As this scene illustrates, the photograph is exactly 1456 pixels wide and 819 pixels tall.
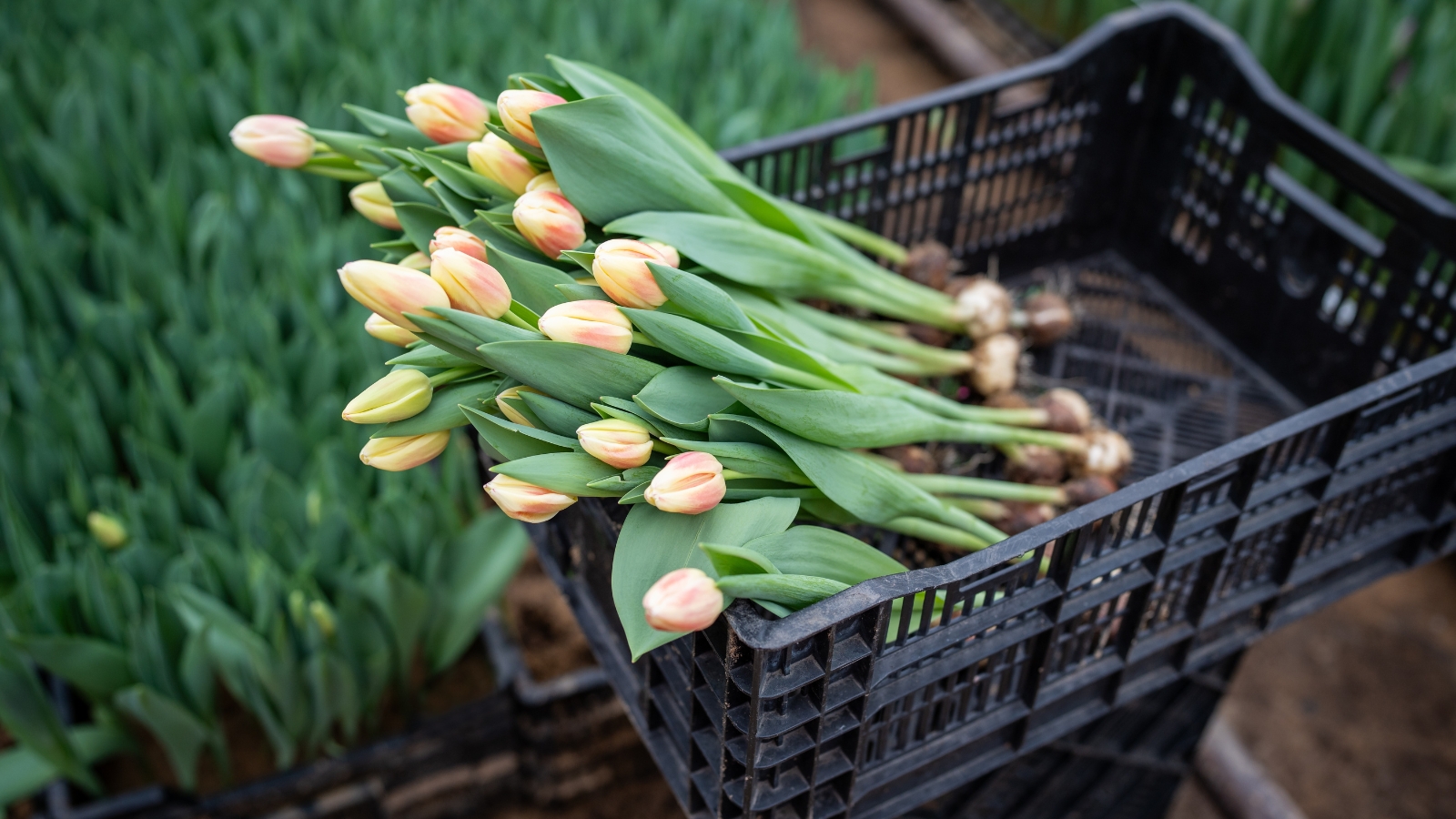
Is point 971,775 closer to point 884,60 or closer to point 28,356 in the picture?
point 28,356

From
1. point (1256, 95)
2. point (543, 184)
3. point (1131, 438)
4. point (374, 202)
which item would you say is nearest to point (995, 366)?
point (1131, 438)

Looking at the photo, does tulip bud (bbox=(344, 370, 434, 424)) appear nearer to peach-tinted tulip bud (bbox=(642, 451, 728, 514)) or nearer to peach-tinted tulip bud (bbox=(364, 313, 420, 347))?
peach-tinted tulip bud (bbox=(364, 313, 420, 347))

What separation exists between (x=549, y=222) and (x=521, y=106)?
102 mm

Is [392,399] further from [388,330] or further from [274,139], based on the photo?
[274,139]

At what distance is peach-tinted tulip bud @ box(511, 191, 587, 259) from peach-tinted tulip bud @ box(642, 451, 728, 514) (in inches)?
9.3

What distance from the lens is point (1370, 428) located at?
110cm

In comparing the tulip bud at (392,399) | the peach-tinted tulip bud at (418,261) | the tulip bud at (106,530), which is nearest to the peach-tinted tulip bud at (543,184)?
the peach-tinted tulip bud at (418,261)

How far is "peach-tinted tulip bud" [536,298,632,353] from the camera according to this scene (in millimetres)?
858

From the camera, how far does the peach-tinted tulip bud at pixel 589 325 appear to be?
2.81 feet

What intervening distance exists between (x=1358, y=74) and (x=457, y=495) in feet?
6.08

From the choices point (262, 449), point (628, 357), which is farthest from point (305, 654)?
point (628, 357)

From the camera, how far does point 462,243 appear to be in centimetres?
90

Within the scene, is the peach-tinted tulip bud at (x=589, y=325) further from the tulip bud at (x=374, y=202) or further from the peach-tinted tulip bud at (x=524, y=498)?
the tulip bud at (x=374, y=202)

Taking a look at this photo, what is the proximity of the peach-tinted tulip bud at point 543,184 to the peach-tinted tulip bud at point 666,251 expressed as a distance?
0.31 ft
